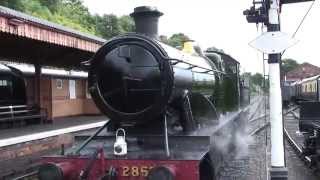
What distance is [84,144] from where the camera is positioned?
722 centimetres

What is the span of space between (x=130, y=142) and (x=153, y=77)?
0.98 meters

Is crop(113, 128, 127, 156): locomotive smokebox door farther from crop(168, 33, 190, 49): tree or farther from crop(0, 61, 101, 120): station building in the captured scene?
crop(0, 61, 101, 120): station building

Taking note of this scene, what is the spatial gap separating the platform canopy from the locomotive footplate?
476 centimetres

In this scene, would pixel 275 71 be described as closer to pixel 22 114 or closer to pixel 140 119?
pixel 140 119

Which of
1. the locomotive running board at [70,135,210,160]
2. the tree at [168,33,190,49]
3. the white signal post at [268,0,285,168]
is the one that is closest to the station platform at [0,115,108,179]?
the tree at [168,33,190,49]

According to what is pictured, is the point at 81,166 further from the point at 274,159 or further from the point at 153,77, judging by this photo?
the point at 274,159

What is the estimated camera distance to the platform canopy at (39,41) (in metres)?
11.1

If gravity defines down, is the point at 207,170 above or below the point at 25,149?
above

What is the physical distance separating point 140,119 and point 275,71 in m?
2.03

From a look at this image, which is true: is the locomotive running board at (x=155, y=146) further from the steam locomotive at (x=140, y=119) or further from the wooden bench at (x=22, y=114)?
the wooden bench at (x=22, y=114)

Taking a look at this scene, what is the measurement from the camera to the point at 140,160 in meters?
6.51

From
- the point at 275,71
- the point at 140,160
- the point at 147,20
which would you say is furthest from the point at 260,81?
the point at 140,160

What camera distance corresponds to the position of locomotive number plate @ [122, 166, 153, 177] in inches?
254

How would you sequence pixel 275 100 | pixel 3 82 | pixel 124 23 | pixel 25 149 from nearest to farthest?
pixel 275 100 < pixel 25 149 < pixel 3 82 < pixel 124 23
